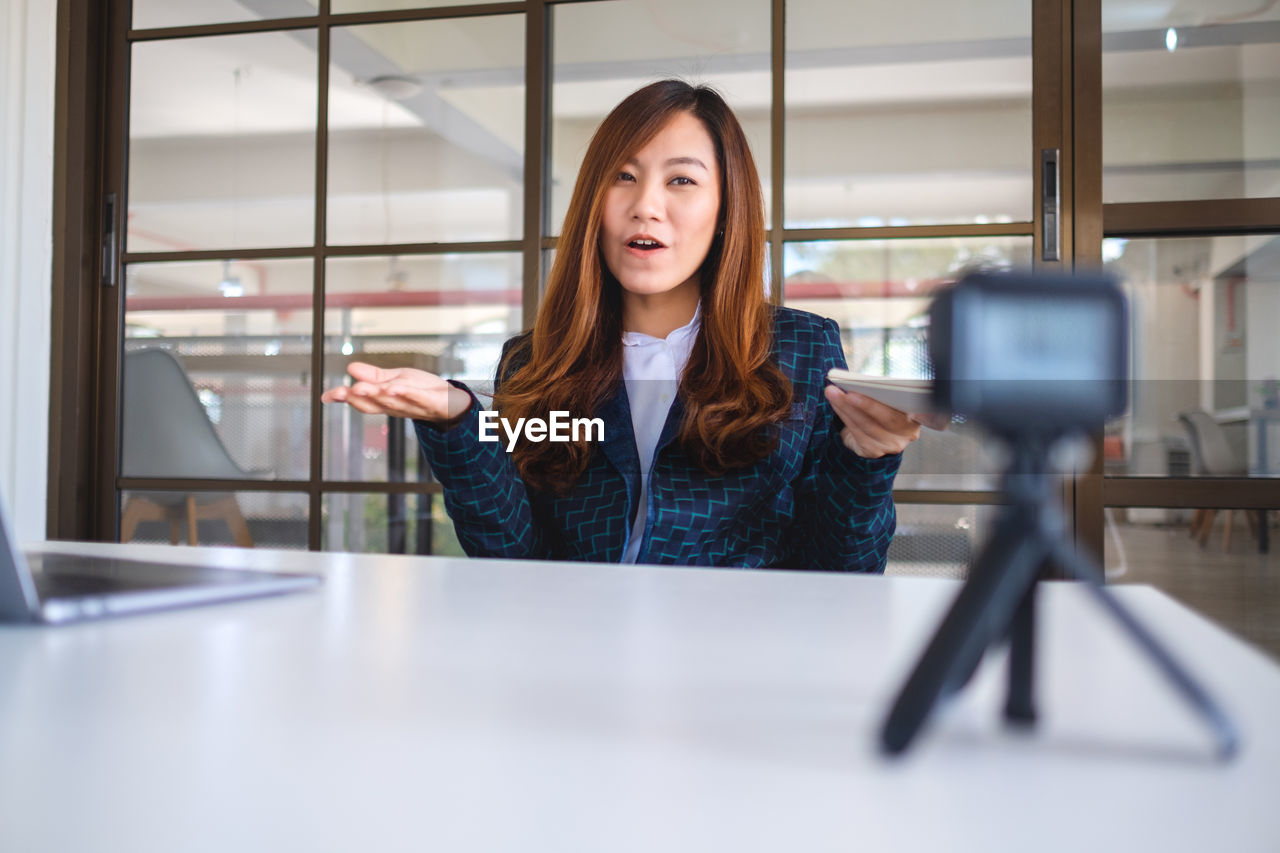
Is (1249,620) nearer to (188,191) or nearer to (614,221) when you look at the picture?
(614,221)

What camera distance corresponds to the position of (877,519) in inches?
50.8

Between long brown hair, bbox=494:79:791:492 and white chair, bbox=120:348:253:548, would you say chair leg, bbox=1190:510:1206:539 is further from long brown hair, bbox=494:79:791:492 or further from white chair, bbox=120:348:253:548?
white chair, bbox=120:348:253:548

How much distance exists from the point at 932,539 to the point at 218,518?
1756 millimetres

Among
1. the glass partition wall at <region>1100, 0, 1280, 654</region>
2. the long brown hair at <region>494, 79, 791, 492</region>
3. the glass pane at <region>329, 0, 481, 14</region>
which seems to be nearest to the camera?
the long brown hair at <region>494, 79, 791, 492</region>

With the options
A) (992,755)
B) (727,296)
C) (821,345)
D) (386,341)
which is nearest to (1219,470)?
(821,345)

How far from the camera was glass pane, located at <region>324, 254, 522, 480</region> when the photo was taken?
7.55ft

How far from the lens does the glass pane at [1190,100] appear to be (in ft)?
6.64

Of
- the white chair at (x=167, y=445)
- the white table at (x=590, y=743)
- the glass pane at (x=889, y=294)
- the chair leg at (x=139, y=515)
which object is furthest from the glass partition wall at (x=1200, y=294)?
the chair leg at (x=139, y=515)

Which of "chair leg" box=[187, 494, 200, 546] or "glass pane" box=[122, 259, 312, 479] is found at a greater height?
"glass pane" box=[122, 259, 312, 479]

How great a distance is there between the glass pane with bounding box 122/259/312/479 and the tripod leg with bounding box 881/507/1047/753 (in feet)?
7.59

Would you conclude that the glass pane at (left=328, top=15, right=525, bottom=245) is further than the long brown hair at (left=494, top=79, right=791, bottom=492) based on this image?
Yes

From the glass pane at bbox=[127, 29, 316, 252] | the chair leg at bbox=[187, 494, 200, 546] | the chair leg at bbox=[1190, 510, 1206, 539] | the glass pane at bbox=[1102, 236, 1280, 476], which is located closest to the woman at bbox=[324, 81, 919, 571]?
the glass pane at bbox=[1102, 236, 1280, 476]

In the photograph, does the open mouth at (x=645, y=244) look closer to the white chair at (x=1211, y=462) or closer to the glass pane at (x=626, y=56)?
the glass pane at (x=626, y=56)

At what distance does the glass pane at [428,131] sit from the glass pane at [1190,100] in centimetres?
133
